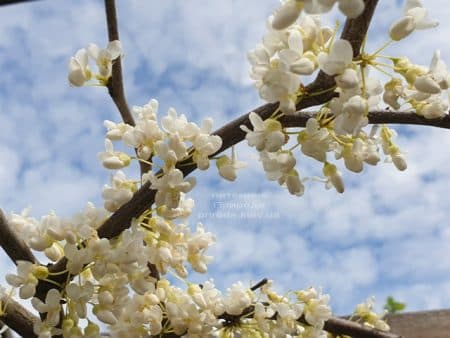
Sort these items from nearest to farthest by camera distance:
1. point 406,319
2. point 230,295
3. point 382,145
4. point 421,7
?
point 421,7 < point 382,145 < point 230,295 < point 406,319

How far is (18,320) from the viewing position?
0.96 m

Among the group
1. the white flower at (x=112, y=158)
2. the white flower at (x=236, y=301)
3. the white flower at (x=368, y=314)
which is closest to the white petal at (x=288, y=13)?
the white flower at (x=112, y=158)

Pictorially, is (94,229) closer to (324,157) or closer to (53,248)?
(53,248)

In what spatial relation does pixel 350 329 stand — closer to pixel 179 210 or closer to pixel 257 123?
pixel 179 210

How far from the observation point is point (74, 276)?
34.4 inches

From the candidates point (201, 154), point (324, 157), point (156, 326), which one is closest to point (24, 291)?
point (156, 326)

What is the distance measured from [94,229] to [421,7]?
495 millimetres

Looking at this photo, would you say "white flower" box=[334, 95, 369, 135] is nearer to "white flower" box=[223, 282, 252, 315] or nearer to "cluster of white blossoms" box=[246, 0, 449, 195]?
"cluster of white blossoms" box=[246, 0, 449, 195]

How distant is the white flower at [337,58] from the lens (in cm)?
63

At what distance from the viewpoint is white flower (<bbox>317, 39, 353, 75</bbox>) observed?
24.9 inches

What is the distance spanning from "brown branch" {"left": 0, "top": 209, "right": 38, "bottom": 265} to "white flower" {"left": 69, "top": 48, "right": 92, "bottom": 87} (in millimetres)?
231

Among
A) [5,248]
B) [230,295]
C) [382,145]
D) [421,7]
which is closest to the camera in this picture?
[421,7]

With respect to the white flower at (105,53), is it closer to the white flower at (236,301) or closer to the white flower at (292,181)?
the white flower at (292,181)

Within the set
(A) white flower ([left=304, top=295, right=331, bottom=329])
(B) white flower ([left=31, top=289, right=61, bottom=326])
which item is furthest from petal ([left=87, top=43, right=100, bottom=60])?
(A) white flower ([left=304, top=295, right=331, bottom=329])
